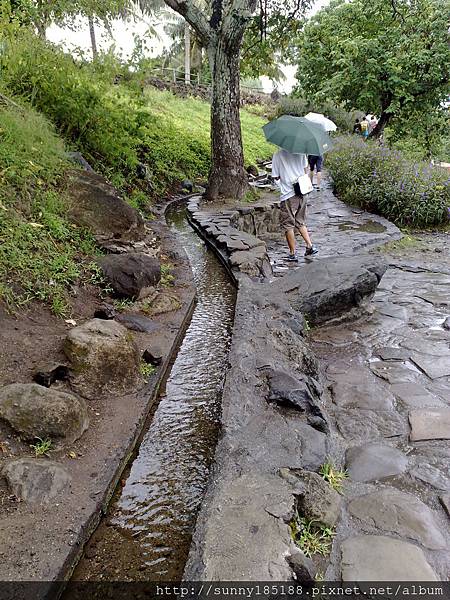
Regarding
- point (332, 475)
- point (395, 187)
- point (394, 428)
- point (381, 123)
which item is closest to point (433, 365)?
point (394, 428)

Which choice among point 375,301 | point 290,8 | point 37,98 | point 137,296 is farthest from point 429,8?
point 137,296

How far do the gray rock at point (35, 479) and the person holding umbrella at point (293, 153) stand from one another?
15.8 feet

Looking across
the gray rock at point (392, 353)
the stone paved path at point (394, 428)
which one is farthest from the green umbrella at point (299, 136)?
the gray rock at point (392, 353)

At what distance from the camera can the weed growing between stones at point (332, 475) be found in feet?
8.13

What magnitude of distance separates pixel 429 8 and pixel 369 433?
660 inches

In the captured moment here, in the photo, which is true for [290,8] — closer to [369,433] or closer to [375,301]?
[375,301]

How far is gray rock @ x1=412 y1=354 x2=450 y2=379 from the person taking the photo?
12.2 feet

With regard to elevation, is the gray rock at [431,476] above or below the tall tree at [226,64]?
below

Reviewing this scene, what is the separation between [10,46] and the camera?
22.2 feet

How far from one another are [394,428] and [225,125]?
798 cm

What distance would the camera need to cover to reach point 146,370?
3.62 meters

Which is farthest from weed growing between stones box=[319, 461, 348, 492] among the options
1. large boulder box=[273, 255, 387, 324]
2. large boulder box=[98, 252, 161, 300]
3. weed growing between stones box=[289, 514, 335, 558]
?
large boulder box=[98, 252, 161, 300]

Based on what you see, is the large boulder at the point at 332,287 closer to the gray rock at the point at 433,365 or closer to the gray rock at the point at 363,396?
the gray rock at the point at 433,365

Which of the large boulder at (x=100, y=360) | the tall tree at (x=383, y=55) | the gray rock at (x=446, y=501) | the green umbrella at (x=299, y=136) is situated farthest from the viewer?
the tall tree at (x=383, y=55)
